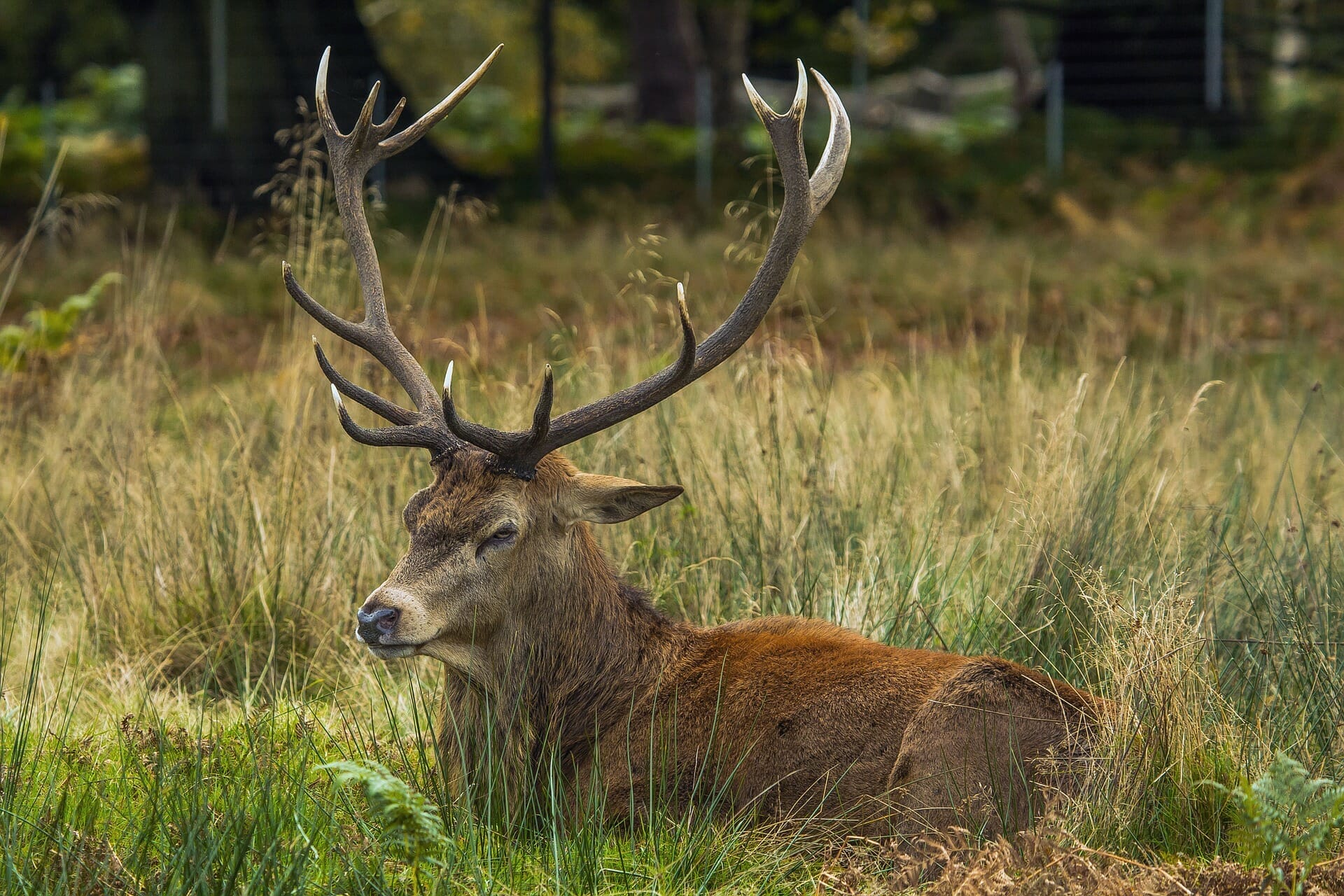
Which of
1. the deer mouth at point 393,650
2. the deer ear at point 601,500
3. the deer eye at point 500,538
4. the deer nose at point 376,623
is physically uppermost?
the deer ear at point 601,500

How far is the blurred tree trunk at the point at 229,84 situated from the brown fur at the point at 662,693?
11.7 m

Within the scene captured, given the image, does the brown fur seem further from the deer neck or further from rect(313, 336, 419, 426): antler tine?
rect(313, 336, 419, 426): antler tine

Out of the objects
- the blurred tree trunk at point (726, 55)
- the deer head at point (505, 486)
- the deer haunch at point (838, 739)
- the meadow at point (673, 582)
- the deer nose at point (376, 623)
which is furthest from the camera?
the blurred tree trunk at point (726, 55)

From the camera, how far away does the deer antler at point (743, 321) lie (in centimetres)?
408

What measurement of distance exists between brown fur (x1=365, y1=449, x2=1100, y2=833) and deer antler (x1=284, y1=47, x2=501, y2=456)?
200 millimetres

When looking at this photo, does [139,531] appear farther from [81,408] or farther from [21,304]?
[21,304]

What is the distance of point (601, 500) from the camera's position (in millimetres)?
4215

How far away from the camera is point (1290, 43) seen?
46375mm

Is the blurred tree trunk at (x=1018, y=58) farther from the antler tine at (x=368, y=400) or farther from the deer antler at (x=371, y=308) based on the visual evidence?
the antler tine at (x=368, y=400)

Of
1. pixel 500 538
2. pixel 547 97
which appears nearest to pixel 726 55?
pixel 547 97

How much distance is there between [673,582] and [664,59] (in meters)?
15.7

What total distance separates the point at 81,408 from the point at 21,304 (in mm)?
5230

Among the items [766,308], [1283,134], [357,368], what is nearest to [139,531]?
[357,368]

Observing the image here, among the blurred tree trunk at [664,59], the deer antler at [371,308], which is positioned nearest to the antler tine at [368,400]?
the deer antler at [371,308]
